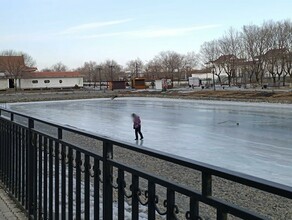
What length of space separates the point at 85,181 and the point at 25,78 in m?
113

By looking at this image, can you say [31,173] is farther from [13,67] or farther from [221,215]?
[13,67]

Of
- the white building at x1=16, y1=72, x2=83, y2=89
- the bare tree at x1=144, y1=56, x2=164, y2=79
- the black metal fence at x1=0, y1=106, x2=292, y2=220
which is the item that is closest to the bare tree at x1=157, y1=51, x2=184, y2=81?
the bare tree at x1=144, y1=56, x2=164, y2=79

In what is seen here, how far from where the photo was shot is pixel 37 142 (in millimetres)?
5016

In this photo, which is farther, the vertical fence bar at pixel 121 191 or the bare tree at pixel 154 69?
the bare tree at pixel 154 69

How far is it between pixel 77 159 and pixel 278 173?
414 inches

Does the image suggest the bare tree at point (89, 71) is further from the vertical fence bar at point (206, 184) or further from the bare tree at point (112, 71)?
the vertical fence bar at point (206, 184)

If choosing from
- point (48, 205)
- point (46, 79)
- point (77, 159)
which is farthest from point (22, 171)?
point (46, 79)

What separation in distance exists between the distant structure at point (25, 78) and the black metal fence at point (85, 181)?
108 m

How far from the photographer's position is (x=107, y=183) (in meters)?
3.24

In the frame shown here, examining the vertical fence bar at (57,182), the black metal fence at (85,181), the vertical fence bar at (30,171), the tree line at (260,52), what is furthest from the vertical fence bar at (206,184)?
the tree line at (260,52)

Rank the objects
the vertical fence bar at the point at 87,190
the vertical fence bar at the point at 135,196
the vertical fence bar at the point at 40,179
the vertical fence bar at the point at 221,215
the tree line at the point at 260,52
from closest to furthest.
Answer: the vertical fence bar at the point at 221,215 → the vertical fence bar at the point at 135,196 → the vertical fence bar at the point at 87,190 → the vertical fence bar at the point at 40,179 → the tree line at the point at 260,52

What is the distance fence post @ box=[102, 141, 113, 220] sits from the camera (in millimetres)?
3219

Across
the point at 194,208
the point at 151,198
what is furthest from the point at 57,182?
the point at 194,208

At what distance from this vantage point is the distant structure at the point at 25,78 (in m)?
110
